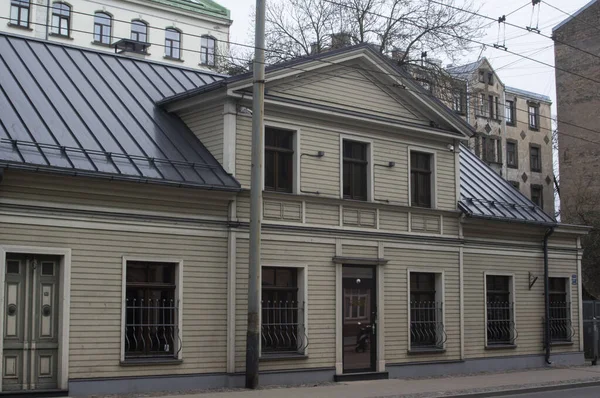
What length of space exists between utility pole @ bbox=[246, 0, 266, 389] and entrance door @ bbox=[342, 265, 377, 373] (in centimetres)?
355

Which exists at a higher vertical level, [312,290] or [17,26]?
[17,26]

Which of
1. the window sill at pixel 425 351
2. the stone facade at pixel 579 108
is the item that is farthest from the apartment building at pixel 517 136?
the window sill at pixel 425 351

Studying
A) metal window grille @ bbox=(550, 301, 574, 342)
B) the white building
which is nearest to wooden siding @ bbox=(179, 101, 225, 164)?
metal window grille @ bbox=(550, 301, 574, 342)

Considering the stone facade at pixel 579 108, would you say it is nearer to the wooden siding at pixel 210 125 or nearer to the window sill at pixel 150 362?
the wooden siding at pixel 210 125

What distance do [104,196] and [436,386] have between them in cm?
823

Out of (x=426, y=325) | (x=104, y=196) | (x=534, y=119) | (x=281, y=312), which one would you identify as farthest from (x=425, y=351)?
Answer: (x=534, y=119)

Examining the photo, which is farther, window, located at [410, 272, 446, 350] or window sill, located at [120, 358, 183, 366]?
window, located at [410, 272, 446, 350]

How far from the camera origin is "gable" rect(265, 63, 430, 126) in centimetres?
2025

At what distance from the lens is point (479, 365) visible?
77.8 feet

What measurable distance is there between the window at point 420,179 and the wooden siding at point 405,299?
51.1 inches

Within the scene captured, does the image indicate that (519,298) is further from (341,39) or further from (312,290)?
(341,39)

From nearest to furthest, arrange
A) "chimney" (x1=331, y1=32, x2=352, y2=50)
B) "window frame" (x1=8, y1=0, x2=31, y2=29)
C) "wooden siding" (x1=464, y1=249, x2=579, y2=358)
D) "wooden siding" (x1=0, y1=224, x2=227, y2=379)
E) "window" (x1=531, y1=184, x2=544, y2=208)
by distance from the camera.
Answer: "wooden siding" (x1=0, y1=224, x2=227, y2=379), "wooden siding" (x1=464, y1=249, x2=579, y2=358), "chimney" (x1=331, y1=32, x2=352, y2=50), "window frame" (x1=8, y1=0, x2=31, y2=29), "window" (x1=531, y1=184, x2=544, y2=208)

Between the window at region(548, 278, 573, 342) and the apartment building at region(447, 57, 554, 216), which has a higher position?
the apartment building at region(447, 57, 554, 216)

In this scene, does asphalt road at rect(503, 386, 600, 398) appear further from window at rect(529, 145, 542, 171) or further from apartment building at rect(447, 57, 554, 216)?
window at rect(529, 145, 542, 171)
